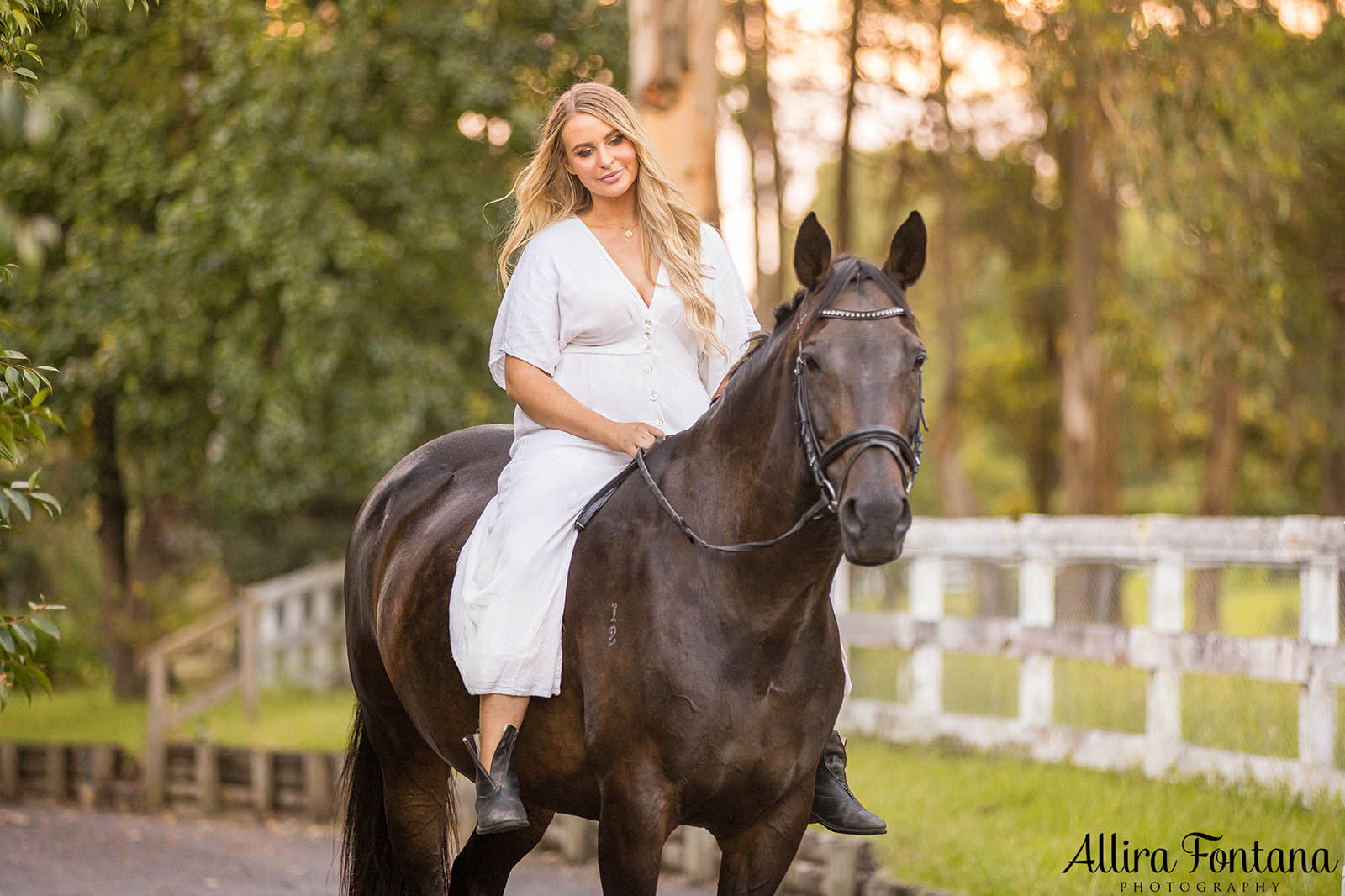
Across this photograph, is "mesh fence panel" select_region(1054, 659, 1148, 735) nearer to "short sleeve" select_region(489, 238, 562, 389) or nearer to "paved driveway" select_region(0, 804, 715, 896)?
"paved driveway" select_region(0, 804, 715, 896)

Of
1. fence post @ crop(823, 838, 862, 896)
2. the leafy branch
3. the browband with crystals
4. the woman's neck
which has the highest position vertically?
the woman's neck

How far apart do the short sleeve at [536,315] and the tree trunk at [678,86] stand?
5862mm

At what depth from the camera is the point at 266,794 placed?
10.1m

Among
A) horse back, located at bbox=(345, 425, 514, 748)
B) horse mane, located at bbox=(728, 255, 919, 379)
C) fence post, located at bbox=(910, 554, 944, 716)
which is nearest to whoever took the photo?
horse mane, located at bbox=(728, 255, 919, 379)

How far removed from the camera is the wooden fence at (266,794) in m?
6.02

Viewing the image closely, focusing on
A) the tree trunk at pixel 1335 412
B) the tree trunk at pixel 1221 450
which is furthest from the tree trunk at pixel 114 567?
the tree trunk at pixel 1335 412

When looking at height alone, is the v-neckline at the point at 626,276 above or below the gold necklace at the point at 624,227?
below

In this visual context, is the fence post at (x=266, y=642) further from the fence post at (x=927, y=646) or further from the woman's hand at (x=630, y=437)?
the woman's hand at (x=630, y=437)

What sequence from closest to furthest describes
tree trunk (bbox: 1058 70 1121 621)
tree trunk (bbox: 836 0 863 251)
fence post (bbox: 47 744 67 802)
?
fence post (bbox: 47 744 67 802) < tree trunk (bbox: 1058 70 1121 621) < tree trunk (bbox: 836 0 863 251)

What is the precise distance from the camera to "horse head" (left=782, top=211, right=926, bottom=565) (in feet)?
9.49

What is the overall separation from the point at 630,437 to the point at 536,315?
447 mm

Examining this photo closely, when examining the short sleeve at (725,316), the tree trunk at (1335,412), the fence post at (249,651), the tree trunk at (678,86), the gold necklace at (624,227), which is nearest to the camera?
the gold necklace at (624,227)

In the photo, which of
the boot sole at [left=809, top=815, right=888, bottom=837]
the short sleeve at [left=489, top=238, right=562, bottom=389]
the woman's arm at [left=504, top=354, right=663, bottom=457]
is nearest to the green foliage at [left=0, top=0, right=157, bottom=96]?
the short sleeve at [left=489, top=238, right=562, bottom=389]

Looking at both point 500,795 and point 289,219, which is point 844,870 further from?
point 289,219
